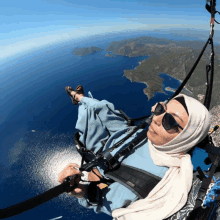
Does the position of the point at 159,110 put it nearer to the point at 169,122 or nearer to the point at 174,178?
the point at 169,122

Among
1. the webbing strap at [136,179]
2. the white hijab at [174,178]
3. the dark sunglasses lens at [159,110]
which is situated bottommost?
the webbing strap at [136,179]

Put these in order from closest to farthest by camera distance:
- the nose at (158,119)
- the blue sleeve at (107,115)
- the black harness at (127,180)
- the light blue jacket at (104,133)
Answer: the black harness at (127,180) < the nose at (158,119) < the light blue jacket at (104,133) < the blue sleeve at (107,115)

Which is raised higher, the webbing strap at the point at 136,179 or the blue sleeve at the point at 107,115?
the blue sleeve at the point at 107,115

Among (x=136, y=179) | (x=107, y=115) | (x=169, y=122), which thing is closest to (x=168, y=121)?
(x=169, y=122)

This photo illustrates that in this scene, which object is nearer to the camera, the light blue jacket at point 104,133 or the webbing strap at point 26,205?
the webbing strap at point 26,205

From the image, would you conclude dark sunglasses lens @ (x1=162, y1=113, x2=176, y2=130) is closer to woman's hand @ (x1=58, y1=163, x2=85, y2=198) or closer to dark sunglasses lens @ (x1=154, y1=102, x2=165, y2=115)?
dark sunglasses lens @ (x1=154, y1=102, x2=165, y2=115)

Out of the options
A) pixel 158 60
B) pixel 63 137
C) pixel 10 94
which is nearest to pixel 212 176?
pixel 63 137

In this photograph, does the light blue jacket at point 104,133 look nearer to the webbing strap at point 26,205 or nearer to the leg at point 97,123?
the leg at point 97,123

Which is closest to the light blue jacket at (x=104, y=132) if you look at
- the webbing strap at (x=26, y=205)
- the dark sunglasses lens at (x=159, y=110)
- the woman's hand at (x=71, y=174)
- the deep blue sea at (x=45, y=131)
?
the woman's hand at (x=71, y=174)
